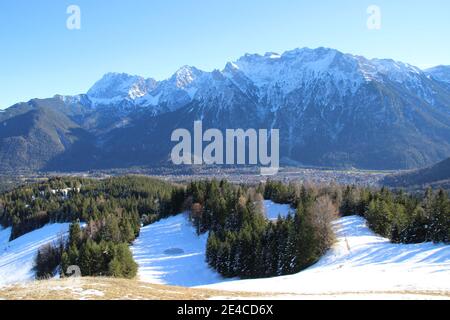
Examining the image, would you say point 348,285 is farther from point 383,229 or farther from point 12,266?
point 12,266

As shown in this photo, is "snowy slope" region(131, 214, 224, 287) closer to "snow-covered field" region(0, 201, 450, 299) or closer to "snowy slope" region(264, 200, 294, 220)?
"snow-covered field" region(0, 201, 450, 299)

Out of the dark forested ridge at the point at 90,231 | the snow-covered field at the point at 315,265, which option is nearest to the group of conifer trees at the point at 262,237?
the snow-covered field at the point at 315,265

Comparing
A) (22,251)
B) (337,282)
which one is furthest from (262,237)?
(22,251)

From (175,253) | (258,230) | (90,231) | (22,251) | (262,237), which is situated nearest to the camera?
(262,237)

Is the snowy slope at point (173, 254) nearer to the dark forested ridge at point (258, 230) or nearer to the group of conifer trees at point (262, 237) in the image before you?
the dark forested ridge at point (258, 230)

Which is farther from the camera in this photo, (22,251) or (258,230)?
(22,251)

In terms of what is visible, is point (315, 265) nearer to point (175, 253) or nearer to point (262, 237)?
point (262, 237)

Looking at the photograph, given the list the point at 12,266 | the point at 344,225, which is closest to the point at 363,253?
the point at 344,225
